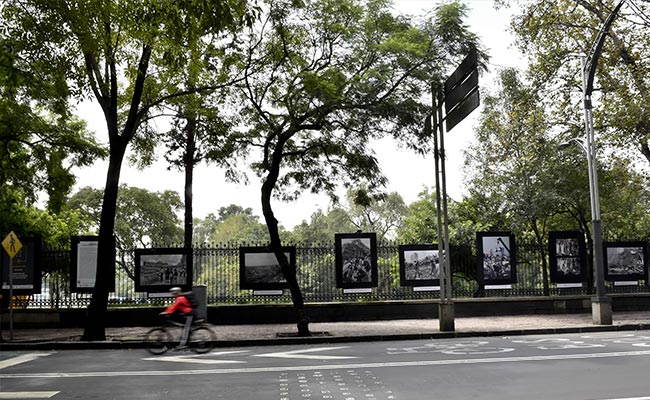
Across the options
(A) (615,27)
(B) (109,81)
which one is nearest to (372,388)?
(B) (109,81)

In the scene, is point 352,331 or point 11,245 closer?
point 11,245

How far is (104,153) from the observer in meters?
19.7

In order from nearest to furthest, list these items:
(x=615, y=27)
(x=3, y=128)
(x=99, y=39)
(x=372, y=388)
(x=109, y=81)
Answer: (x=372, y=388) < (x=99, y=39) < (x=109, y=81) < (x=3, y=128) < (x=615, y=27)

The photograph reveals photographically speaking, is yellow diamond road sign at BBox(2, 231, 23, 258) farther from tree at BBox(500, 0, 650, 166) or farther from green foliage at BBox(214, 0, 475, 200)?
tree at BBox(500, 0, 650, 166)

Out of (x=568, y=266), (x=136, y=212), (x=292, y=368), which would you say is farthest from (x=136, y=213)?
(x=292, y=368)

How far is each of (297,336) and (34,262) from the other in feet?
29.8

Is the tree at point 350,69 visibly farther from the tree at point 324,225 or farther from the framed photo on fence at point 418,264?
the tree at point 324,225

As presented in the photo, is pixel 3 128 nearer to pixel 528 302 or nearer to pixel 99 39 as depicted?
pixel 99 39

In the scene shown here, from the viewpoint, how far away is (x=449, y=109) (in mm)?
15711

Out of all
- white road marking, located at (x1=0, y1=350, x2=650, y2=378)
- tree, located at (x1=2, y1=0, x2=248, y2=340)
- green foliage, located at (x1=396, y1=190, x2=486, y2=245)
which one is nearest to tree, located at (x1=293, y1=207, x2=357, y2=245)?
green foliage, located at (x1=396, y1=190, x2=486, y2=245)

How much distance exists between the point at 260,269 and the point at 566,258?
34.0 feet

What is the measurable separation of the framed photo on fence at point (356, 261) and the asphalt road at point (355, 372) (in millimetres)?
5358

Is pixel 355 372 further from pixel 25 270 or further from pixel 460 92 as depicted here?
pixel 25 270

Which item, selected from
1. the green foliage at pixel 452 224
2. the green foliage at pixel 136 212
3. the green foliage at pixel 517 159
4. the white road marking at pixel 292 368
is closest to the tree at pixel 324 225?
the green foliage at pixel 136 212
